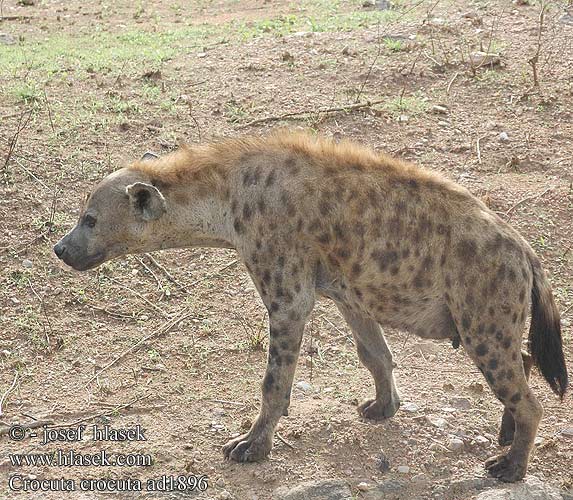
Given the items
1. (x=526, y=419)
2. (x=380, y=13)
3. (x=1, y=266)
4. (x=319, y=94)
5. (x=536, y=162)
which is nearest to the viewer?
(x=526, y=419)

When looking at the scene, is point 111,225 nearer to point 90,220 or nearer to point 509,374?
point 90,220

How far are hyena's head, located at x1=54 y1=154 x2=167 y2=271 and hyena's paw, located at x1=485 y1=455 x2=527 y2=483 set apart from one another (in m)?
1.65

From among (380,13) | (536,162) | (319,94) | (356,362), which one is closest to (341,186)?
(356,362)

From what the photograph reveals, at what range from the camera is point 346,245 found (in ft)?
14.3

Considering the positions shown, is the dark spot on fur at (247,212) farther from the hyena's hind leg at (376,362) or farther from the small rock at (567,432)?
the small rock at (567,432)

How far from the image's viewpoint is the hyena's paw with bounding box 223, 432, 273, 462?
4.39 m

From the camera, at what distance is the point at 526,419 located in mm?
4262

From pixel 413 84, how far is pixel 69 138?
2438 millimetres

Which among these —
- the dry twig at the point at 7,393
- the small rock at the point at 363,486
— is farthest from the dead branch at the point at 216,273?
the small rock at the point at 363,486

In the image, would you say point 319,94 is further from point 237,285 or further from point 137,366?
point 137,366

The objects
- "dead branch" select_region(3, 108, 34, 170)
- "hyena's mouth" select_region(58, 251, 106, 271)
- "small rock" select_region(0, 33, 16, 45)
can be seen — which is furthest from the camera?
"small rock" select_region(0, 33, 16, 45)

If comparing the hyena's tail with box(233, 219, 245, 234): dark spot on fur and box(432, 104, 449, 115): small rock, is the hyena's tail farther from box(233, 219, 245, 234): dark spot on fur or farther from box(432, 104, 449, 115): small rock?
box(432, 104, 449, 115): small rock

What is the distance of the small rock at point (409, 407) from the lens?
479 centimetres

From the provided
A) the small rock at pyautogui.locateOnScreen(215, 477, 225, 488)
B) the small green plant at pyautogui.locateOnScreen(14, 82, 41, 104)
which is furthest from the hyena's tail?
the small green plant at pyautogui.locateOnScreen(14, 82, 41, 104)
